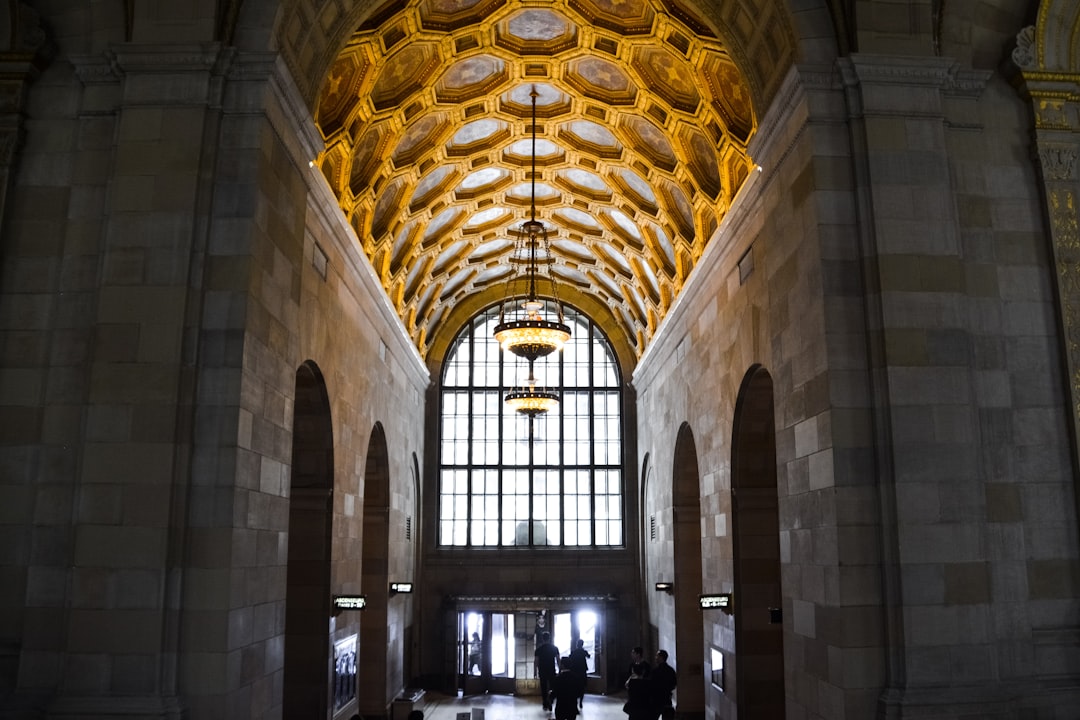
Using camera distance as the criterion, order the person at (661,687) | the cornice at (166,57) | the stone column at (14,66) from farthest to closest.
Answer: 1. the person at (661,687)
2. the stone column at (14,66)
3. the cornice at (166,57)

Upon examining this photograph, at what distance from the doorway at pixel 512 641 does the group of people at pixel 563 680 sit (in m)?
1.09

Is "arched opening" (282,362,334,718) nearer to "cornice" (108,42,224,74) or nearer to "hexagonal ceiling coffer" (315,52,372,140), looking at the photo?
"hexagonal ceiling coffer" (315,52,372,140)

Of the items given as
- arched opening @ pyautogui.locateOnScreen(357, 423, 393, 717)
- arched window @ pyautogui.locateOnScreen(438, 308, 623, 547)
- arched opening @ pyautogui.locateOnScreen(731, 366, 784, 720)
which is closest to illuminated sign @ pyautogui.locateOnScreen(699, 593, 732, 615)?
arched opening @ pyautogui.locateOnScreen(731, 366, 784, 720)

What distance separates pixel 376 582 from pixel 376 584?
0.12 feet

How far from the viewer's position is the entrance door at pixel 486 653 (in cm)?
2136

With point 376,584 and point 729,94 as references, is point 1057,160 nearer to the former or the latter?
point 729,94

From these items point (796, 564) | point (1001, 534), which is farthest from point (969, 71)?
point (796, 564)

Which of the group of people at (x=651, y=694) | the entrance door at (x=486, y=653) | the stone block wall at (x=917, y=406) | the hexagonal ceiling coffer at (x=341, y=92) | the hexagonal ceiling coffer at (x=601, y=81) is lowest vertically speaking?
the entrance door at (x=486, y=653)

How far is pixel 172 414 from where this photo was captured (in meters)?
7.10

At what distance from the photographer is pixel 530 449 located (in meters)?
24.2

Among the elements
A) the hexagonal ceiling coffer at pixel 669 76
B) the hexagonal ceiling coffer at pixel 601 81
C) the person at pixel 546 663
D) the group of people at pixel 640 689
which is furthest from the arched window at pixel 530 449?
the hexagonal ceiling coffer at pixel 669 76

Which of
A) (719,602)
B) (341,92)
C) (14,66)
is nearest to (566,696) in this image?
(719,602)

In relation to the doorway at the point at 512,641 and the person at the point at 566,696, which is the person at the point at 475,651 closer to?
the doorway at the point at 512,641

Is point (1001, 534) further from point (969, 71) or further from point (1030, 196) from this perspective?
point (969, 71)
